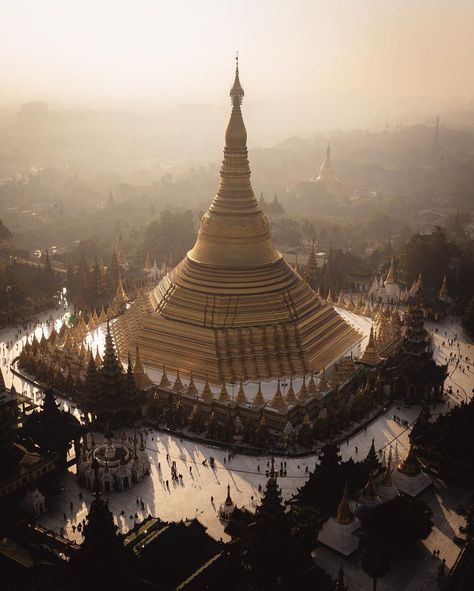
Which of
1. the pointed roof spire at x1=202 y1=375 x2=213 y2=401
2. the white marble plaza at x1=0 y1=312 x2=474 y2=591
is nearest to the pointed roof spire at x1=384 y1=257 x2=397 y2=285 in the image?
the white marble plaza at x1=0 y1=312 x2=474 y2=591

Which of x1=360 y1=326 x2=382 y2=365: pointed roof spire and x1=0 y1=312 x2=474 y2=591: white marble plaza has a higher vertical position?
x1=360 y1=326 x2=382 y2=365: pointed roof spire

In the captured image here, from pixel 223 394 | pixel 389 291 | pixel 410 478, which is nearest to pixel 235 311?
pixel 223 394

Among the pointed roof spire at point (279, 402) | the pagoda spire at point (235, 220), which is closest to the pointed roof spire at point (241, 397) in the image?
the pointed roof spire at point (279, 402)

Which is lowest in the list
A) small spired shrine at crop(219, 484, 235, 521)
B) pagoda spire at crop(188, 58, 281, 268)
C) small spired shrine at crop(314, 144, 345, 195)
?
small spired shrine at crop(314, 144, 345, 195)

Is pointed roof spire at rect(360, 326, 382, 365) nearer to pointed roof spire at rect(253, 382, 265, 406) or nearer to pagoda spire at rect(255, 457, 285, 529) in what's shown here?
pointed roof spire at rect(253, 382, 265, 406)

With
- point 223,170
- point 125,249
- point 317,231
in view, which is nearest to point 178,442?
point 223,170

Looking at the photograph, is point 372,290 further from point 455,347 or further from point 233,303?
point 233,303
